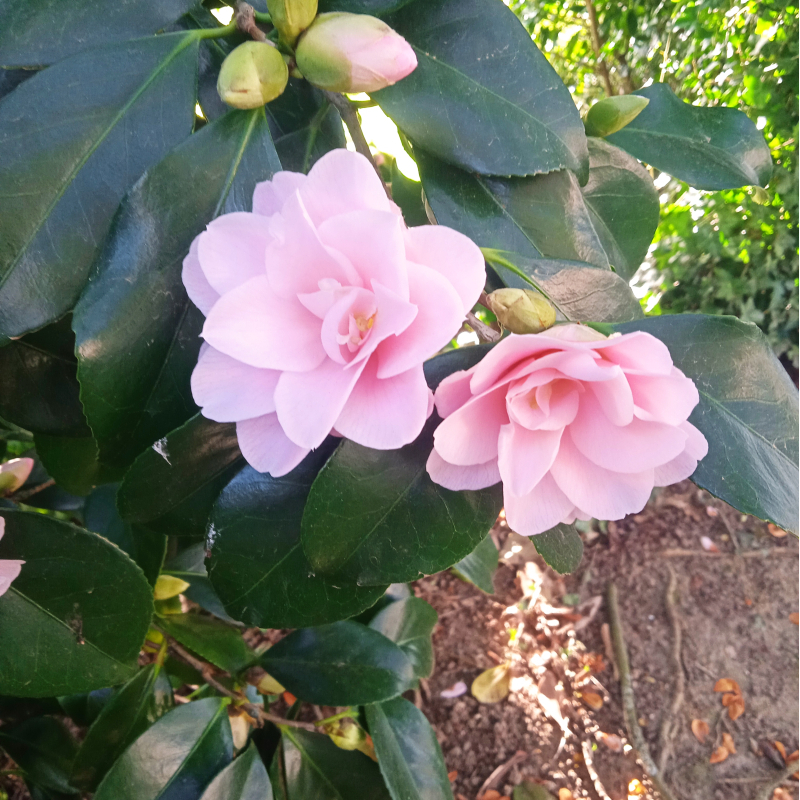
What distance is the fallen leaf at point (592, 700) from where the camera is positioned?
1740 millimetres

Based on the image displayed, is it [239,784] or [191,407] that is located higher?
A: [191,407]

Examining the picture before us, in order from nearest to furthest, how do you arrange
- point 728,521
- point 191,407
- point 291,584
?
point 191,407 < point 291,584 < point 728,521

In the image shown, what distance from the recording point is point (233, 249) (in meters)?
0.40

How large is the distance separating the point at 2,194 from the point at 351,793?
92cm

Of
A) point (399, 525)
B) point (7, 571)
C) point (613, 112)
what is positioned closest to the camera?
point (399, 525)

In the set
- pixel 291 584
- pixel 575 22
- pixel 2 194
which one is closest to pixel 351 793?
pixel 291 584

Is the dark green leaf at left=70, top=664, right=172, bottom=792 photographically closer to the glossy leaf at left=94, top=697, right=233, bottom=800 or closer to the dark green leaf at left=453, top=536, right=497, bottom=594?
the glossy leaf at left=94, top=697, right=233, bottom=800

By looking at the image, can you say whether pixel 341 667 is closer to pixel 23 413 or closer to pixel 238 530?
pixel 238 530

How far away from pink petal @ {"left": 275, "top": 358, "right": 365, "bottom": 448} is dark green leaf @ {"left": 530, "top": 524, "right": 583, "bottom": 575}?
237mm

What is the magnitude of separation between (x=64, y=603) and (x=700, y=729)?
189 centimetres

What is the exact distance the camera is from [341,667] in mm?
890

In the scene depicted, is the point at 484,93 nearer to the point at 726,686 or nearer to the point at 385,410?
the point at 385,410

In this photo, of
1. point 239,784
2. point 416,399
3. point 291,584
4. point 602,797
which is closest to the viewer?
point 416,399

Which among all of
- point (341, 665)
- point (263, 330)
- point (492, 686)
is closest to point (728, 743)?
point (492, 686)
